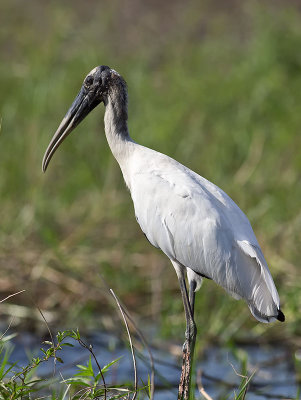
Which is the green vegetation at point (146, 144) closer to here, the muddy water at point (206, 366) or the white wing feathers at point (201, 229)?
the muddy water at point (206, 366)

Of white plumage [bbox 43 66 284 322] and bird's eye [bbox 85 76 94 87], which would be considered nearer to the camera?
white plumage [bbox 43 66 284 322]

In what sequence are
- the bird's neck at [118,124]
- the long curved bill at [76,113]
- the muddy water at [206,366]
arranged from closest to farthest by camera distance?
the bird's neck at [118,124], the long curved bill at [76,113], the muddy water at [206,366]

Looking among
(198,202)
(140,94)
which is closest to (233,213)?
(198,202)

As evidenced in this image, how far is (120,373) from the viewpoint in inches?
229

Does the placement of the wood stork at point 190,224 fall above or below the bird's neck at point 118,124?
below

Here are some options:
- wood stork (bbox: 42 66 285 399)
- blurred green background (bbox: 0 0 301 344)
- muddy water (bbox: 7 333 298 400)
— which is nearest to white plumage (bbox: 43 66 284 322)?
wood stork (bbox: 42 66 285 399)

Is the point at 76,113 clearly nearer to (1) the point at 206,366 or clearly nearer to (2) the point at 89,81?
(2) the point at 89,81

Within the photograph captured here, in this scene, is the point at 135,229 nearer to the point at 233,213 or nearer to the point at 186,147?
the point at 186,147

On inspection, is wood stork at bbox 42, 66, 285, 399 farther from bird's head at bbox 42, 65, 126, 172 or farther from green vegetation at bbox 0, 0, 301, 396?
green vegetation at bbox 0, 0, 301, 396

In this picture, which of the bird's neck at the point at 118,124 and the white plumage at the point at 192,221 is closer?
the white plumage at the point at 192,221

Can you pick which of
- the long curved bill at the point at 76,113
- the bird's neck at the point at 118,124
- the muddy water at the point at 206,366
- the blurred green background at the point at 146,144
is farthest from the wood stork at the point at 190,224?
the blurred green background at the point at 146,144

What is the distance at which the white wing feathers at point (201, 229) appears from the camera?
408cm

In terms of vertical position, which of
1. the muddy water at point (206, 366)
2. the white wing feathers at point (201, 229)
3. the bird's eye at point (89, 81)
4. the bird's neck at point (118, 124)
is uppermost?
the bird's eye at point (89, 81)

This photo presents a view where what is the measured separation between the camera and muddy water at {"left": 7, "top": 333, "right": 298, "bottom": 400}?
18.0 feet
